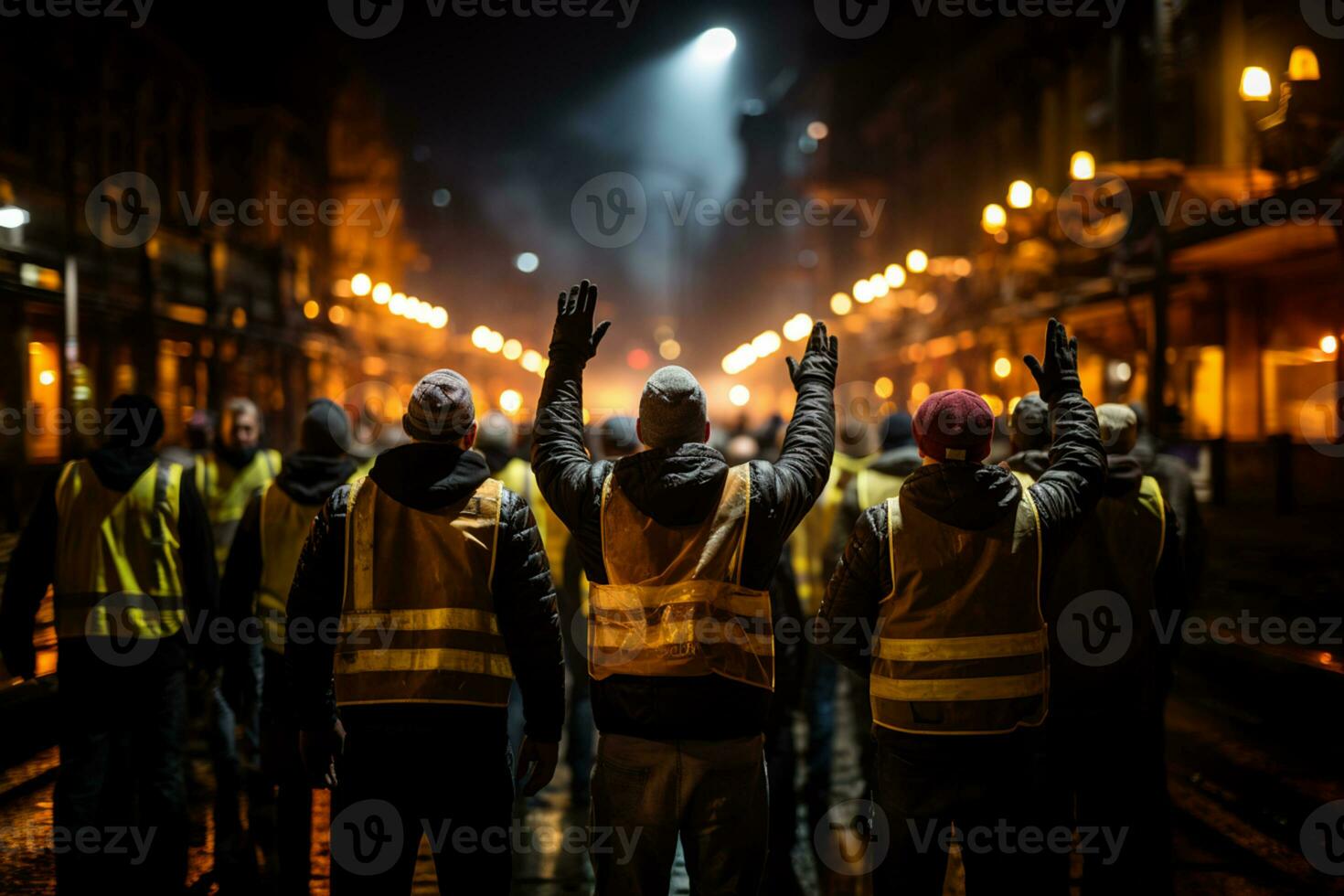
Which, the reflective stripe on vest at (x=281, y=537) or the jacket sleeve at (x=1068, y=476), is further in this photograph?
the reflective stripe on vest at (x=281, y=537)

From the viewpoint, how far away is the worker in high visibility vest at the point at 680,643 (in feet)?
9.29

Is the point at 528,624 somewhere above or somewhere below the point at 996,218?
below

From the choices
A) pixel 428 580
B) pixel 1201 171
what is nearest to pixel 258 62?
pixel 1201 171

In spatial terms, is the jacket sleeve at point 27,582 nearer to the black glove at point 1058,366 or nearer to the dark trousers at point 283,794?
the dark trousers at point 283,794

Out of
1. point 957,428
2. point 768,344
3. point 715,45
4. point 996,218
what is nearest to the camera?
point 957,428

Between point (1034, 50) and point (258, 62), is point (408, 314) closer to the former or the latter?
point (258, 62)

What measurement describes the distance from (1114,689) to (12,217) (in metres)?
16.4

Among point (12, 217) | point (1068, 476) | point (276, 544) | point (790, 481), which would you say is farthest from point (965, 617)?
point (12, 217)

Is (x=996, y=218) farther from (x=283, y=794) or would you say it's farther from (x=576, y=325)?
(x=283, y=794)

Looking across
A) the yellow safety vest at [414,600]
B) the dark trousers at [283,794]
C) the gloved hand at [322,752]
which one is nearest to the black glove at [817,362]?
the yellow safety vest at [414,600]

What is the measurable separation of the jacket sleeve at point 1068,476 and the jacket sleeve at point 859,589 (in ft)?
1.85

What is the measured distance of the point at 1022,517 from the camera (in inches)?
117

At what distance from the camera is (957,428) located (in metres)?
3.02

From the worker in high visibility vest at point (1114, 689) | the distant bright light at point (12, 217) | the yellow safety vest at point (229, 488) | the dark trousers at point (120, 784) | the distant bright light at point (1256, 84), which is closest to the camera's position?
the worker in high visibility vest at point (1114, 689)
